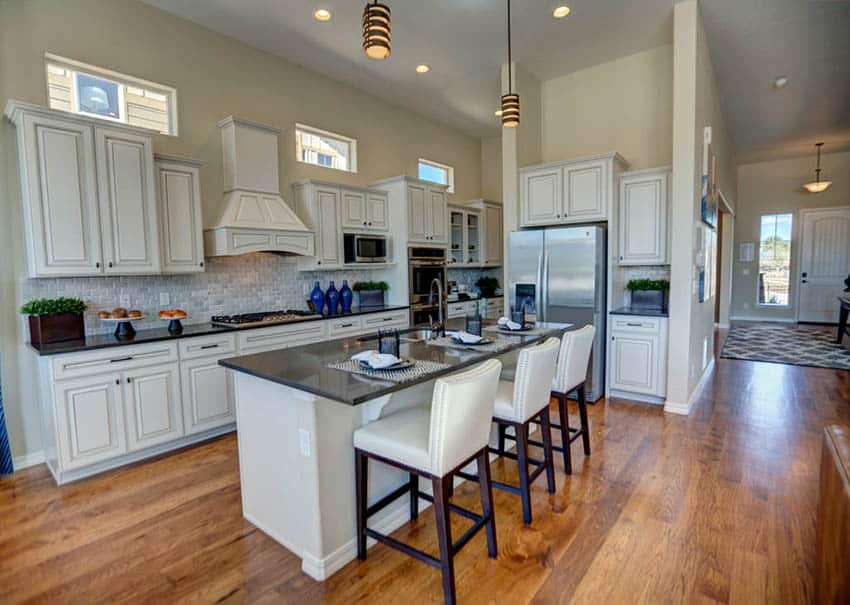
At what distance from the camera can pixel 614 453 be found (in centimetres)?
327

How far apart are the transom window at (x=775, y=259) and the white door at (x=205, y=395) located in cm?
1084

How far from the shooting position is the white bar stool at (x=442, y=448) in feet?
5.91

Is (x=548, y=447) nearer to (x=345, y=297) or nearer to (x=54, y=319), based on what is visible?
(x=345, y=297)

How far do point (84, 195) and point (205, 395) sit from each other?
5.48ft

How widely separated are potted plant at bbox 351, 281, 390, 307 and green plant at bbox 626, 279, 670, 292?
9.08ft

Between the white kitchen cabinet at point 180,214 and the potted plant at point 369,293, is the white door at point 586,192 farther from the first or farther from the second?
the white kitchen cabinet at point 180,214

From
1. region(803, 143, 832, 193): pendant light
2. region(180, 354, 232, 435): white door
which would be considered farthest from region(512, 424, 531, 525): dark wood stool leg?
region(803, 143, 832, 193): pendant light

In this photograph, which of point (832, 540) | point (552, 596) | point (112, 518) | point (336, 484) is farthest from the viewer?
point (112, 518)

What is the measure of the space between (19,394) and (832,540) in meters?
4.54

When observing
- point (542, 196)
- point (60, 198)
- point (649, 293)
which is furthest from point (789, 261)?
point (60, 198)

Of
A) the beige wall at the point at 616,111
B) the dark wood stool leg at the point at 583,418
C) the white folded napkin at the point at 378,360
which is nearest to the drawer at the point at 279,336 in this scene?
the white folded napkin at the point at 378,360

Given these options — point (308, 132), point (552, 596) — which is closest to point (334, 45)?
point (308, 132)

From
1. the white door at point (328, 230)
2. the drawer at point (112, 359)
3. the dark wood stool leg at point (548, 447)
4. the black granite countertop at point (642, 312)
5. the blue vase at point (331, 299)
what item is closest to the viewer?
the dark wood stool leg at point (548, 447)

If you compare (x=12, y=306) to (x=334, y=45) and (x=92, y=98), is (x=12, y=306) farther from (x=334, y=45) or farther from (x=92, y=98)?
(x=334, y=45)
